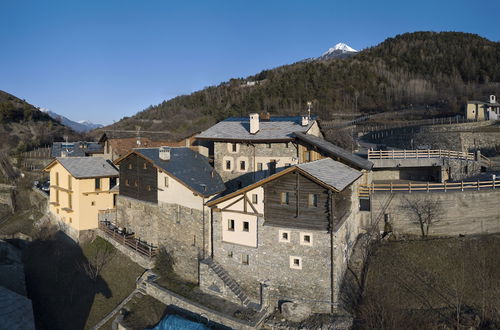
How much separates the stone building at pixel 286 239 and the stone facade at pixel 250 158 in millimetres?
6375

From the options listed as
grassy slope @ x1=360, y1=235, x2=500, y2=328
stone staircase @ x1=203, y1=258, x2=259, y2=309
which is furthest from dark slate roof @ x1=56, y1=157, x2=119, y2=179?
grassy slope @ x1=360, y1=235, x2=500, y2=328

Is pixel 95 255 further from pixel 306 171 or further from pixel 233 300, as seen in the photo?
pixel 306 171

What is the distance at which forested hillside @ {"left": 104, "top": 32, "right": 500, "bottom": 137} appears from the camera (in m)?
95.9

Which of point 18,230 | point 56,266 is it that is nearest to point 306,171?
point 56,266

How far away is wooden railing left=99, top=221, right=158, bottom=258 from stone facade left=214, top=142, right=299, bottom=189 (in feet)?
26.7

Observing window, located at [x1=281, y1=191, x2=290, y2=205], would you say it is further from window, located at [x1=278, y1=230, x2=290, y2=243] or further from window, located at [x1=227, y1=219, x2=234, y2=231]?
window, located at [x1=227, y1=219, x2=234, y2=231]

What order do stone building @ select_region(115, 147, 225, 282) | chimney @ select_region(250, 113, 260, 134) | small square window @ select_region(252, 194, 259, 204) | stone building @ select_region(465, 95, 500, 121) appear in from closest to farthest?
small square window @ select_region(252, 194, 259, 204), stone building @ select_region(115, 147, 225, 282), chimney @ select_region(250, 113, 260, 134), stone building @ select_region(465, 95, 500, 121)

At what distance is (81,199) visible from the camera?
98.9ft

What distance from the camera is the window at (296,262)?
65.0 ft

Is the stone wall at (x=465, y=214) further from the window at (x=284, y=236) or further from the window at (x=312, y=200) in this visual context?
the window at (x=284, y=236)

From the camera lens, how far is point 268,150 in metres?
29.6

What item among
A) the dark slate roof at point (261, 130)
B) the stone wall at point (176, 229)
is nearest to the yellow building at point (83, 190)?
the stone wall at point (176, 229)

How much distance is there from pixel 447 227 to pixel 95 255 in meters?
25.8

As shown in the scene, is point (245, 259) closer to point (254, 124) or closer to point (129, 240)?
point (129, 240)
